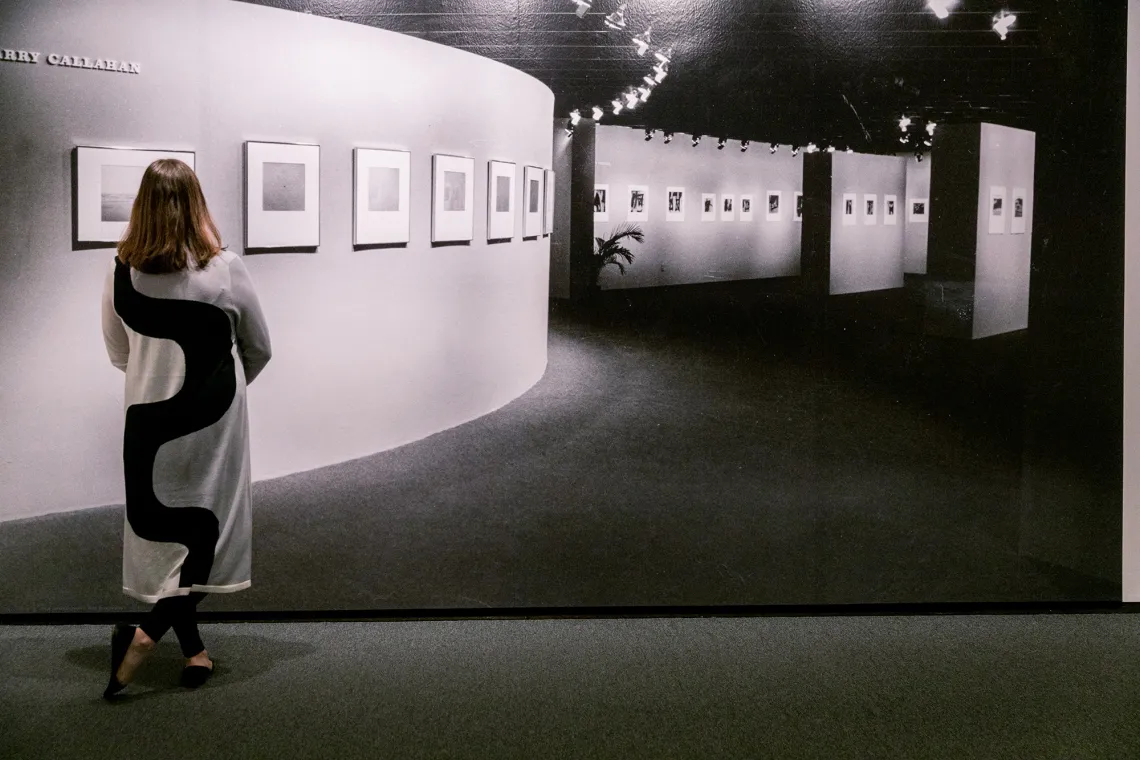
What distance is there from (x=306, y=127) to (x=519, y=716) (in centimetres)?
269

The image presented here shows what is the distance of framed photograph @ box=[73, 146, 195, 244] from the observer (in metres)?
3.94

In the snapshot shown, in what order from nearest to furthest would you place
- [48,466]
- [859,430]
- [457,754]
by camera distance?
[457,754] → [48,466] → [859,430]

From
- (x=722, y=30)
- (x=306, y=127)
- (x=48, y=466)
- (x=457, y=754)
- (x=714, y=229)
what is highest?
(x=722, y=30)

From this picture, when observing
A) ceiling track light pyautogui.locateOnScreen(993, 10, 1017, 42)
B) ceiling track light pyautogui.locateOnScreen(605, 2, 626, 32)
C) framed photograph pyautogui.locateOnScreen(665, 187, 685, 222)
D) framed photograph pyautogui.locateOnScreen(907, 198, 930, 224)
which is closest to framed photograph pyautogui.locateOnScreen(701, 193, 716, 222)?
framed photograph pyautogui.locateOnScreen(665, 187, 685, 222)

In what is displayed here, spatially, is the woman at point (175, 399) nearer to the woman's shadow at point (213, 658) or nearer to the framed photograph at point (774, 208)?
the woman's shadow at point (213, 658)

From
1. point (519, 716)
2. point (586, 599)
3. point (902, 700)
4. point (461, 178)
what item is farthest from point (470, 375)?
point (902, 700)

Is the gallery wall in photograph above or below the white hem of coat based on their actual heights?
above

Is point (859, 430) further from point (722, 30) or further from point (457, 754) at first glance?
point (457, 754)

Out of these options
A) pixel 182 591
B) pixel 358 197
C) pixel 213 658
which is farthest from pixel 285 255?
pixel 213 658

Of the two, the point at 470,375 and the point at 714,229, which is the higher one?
the point at 714,229

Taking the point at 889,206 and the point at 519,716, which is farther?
the point at 889,206

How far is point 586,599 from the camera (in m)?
4.32

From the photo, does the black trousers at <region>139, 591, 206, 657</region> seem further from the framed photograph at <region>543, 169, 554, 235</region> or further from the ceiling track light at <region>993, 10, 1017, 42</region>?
the ceiling track light at <region>993, 10, 1017, 42</region>

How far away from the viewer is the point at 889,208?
4285 millimetres
